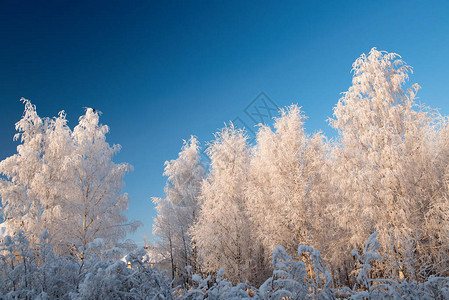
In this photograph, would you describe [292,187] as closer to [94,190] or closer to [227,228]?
[227,228]

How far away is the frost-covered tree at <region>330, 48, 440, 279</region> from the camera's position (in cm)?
938

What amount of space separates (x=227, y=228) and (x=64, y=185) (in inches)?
330

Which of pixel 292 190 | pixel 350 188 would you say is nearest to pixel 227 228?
pixel 292 190

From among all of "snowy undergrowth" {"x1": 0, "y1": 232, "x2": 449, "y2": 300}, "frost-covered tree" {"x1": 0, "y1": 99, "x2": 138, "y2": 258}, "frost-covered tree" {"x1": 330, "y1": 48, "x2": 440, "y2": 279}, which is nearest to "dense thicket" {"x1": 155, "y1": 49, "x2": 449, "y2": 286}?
"frost-covered tree" {"x1": 330, "y1": 48, "x2": 440, "y2": 279}

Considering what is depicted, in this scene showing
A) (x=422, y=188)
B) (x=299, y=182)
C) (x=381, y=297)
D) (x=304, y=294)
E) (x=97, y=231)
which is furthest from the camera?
(x=97, y=231)

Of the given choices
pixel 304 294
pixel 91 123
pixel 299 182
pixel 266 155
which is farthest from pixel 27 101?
pixel 304 294

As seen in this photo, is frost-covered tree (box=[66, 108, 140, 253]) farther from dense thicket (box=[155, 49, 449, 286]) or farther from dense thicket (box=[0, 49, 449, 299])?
dense thicket (box=[155, 49, 449, 286])

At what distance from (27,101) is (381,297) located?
17336 millimetres

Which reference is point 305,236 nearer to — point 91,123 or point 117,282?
point 117,282

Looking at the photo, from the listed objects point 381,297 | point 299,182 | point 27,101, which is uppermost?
point 27,101

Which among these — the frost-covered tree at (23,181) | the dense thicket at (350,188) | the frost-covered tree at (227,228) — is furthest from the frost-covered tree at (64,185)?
the dense thicket at (350,188)

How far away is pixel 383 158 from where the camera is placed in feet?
32.2

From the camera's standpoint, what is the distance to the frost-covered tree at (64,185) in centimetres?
1233

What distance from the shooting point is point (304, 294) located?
2412 mm
